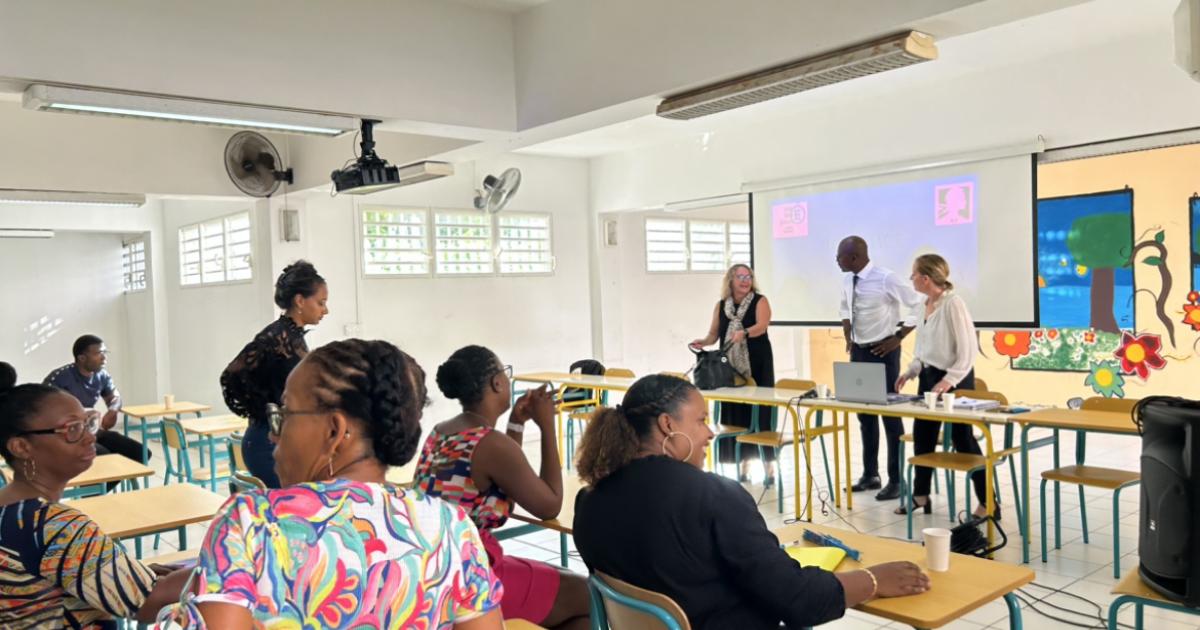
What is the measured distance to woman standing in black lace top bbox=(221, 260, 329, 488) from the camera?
3244 millimetres

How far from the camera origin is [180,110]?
12.4ft

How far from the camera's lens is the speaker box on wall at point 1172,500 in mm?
2068

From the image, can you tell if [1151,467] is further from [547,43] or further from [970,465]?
[547,43]

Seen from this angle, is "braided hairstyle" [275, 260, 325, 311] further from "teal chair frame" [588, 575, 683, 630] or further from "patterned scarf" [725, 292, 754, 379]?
"patterned scarf" [725, 292, 754, 379]

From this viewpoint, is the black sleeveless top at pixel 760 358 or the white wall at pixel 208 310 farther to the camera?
the white wall at pixel 208 310

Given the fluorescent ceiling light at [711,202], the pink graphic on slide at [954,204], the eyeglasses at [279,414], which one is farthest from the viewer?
the fluorescent ceiling light at [711,202]

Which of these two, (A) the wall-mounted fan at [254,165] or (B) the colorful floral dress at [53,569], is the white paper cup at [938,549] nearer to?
(B) the colorful floral dress at [53,569]

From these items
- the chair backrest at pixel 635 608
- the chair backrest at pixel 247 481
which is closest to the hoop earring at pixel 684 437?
the chair backrest at pixel 635 608

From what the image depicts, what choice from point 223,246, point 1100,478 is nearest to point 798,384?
point 1100,478

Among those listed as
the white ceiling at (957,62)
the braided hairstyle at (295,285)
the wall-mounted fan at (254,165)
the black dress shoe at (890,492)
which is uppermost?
the white ceiling at (957,62)

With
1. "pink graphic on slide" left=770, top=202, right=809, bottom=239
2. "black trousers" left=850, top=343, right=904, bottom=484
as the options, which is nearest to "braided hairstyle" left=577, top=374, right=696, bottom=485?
"black trousers" left=850, top=343, right=904, bottom=484

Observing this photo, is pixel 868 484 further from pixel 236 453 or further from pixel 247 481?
pixel 247 481

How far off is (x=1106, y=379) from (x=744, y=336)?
4.01m

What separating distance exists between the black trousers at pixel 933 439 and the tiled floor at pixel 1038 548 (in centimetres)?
22
